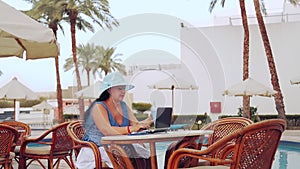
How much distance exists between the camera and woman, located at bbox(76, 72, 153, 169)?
2.87 m

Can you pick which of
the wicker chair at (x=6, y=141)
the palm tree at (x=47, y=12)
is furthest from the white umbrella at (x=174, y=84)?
the wicker chair at (x=6, y=141)

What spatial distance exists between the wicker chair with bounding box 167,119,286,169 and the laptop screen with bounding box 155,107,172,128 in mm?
474

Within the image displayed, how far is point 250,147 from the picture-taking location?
7.62 feet

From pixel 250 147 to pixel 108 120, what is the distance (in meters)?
1.07

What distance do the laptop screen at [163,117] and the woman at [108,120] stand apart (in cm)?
7

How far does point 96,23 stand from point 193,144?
14.5 meters

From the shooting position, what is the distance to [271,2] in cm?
1683

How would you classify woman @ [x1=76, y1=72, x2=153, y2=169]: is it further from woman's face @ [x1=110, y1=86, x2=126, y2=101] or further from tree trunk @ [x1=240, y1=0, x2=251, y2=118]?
tree trunk @ [x1=240, y1=0, x2=251, y2=118]

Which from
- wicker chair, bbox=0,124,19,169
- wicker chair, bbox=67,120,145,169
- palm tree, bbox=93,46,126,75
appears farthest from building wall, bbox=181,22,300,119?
wicker chair, bbox=67,120,145,169

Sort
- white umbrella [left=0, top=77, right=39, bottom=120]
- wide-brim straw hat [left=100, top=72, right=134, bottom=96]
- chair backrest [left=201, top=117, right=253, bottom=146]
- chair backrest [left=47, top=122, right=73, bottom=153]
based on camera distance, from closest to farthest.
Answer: wide-brim straw hat [left=100, top=72, right=134, bottom=96] → chair backrest [left=201, top=117, right=253, bottom=146] → chair backrest [left=47, top=122, right=73, bottom=153] → white umbrella [left=0, top=77, right=39, bottom=120]

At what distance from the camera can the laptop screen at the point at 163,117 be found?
296 cm

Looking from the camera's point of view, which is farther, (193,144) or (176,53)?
(176,53)

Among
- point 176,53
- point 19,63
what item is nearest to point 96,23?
point 19,63

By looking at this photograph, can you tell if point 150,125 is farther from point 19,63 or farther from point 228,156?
point 19,63
